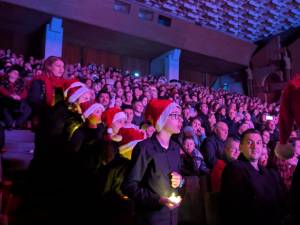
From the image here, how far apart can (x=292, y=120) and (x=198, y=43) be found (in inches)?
517

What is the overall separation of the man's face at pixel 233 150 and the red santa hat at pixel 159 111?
137 cm

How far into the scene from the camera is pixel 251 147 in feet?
8.23

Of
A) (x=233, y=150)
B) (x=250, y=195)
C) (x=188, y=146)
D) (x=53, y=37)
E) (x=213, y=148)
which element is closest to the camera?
(x=250, y=195)

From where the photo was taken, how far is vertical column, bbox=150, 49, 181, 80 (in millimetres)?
14102

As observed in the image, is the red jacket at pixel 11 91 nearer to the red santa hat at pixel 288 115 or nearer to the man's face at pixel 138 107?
the man's face at pixel 138 107

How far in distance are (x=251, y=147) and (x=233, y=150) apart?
3.30 feet

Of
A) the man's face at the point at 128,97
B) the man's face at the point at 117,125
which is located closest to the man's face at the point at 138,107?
the man's face at the point at 128,97

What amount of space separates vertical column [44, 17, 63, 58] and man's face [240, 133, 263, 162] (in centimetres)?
979

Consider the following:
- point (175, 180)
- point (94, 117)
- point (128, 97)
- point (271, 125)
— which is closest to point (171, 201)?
point (175, 180)

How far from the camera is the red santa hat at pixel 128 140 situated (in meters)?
3.14

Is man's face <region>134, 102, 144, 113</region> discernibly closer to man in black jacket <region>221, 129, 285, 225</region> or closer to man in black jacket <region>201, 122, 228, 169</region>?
man in black jacket <region>201, 122, 228, 169</region>

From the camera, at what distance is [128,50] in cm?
1418

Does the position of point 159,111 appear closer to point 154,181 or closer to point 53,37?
point 154,181

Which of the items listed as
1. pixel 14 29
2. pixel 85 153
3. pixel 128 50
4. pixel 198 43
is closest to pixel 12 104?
pixel 85 153
